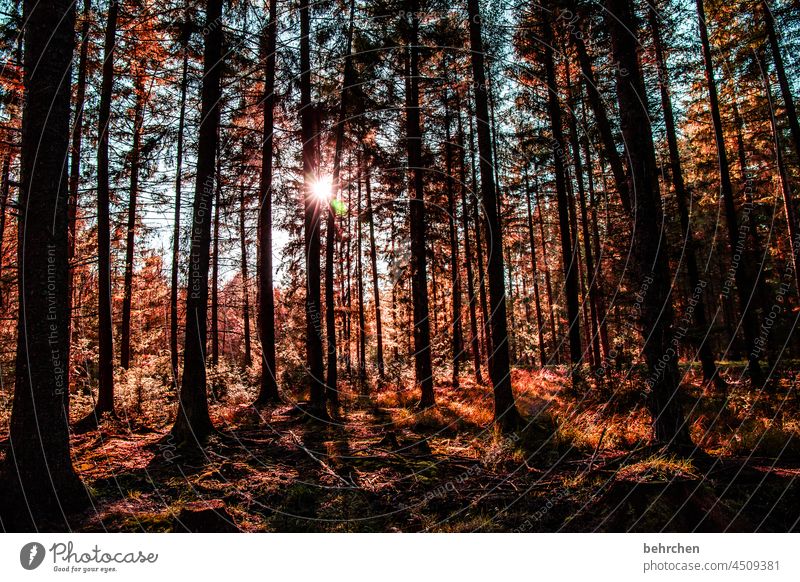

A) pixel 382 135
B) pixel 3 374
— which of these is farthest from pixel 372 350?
pixel 3 374

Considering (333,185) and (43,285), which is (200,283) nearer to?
(43,285)

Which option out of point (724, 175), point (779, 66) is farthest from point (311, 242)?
point (779, 66)

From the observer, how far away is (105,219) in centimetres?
1155

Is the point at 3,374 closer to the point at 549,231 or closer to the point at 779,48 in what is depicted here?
the point at 779,48

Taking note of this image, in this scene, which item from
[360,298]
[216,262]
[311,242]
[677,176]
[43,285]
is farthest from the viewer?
[360,298]

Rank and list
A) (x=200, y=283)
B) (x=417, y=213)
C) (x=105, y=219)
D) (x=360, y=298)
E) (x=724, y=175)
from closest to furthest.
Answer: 1. (x=200, y=283)
2. (x=105, y=219)
3. (x=724, y=175)
4. (x=417, y=213)
5. (x=360, y=298)

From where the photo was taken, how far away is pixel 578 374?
15320 millimetres

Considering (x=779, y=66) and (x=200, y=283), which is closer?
(x=200, y=283)

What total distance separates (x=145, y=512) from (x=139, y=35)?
12.4 metres

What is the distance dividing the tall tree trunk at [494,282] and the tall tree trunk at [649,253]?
3.28 metres

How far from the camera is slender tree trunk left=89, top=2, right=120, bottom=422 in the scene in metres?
11.4
